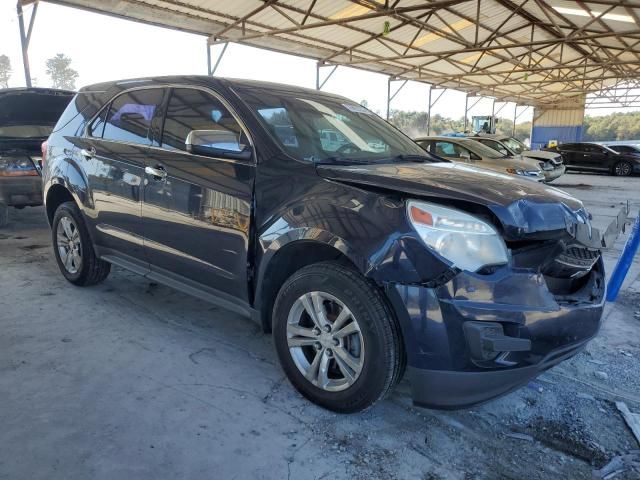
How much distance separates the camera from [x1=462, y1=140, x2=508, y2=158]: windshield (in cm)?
1167

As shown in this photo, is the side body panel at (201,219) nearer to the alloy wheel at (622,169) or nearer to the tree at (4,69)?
the alloy wheel at (622,169)

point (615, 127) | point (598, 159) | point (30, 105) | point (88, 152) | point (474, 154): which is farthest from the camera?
point (615, 127)

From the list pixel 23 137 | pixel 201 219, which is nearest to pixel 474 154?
pixel 23 137

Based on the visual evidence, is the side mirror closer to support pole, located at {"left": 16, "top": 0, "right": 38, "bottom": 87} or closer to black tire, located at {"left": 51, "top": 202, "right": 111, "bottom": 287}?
black tire, located at {"left": 51, "top": 202, "right": 111, "bottom": 287}

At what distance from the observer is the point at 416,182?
7.59 feet

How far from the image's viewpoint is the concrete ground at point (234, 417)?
2127 millimetres

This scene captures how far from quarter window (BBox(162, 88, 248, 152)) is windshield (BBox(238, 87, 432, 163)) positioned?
186 mm

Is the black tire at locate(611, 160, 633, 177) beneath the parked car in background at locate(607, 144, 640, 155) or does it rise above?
beneath

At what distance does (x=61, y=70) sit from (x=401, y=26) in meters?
38.0

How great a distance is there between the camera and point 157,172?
3.22m

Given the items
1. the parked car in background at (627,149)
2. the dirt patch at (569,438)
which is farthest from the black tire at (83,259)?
the parked car in background at (627,149)

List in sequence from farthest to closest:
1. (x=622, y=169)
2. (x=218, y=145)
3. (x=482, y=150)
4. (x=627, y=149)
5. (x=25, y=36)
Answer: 1. (x=627, y=149)
2. (x=622, y=169)
3. (x=482, y=150)
4. (x=25, y=36)
5. (x=218, y=145)

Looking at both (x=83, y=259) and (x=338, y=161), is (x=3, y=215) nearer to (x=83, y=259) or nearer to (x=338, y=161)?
(x=83, y=259)

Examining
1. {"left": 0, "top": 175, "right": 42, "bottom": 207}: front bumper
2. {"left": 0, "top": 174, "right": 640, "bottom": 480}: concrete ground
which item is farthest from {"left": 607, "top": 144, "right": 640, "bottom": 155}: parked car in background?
{"left": 0, "top": 175, "right": 42, "bottom": 207}: front bumper
